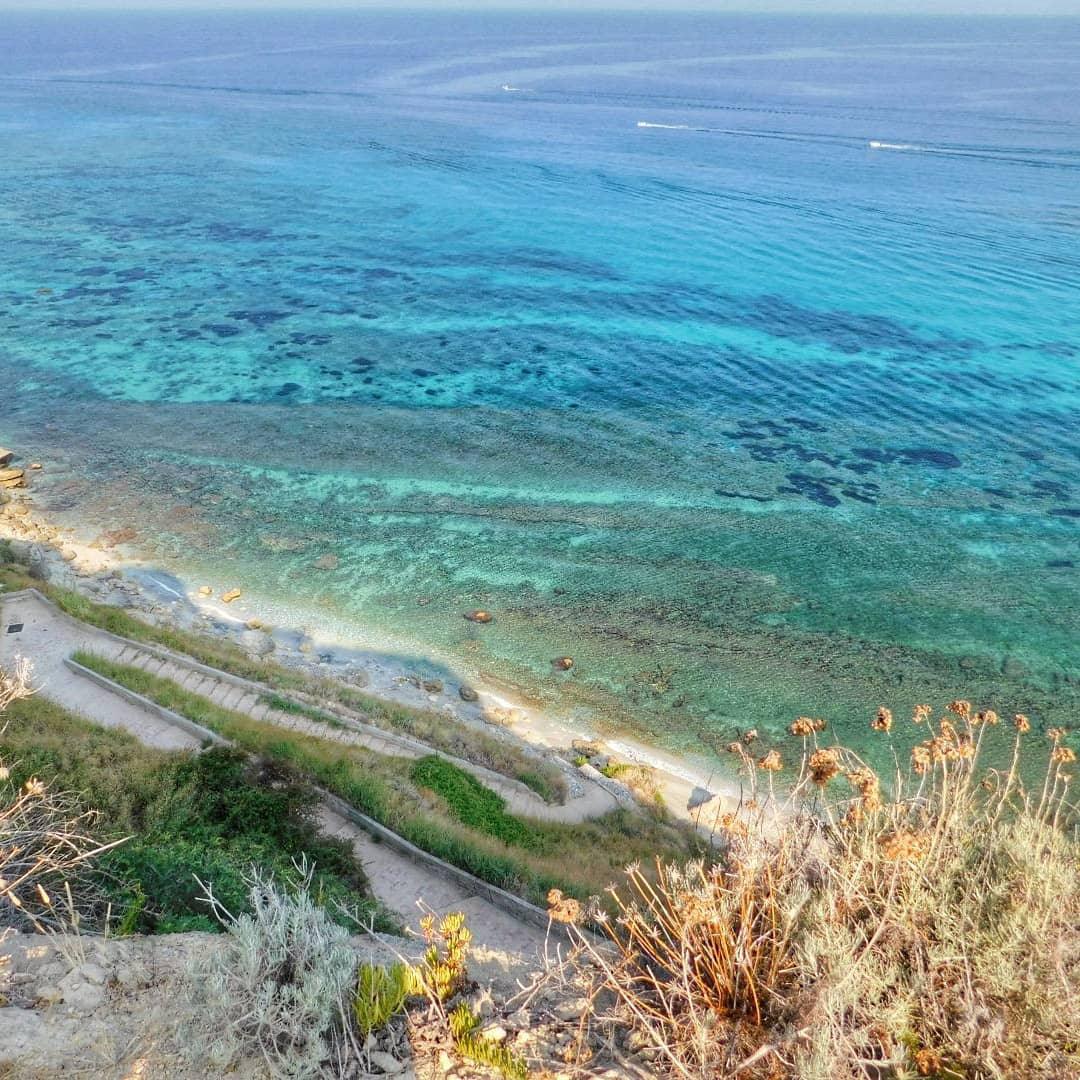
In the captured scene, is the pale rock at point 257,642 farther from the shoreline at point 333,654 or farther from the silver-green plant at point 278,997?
the silver-green plant at point 278,997

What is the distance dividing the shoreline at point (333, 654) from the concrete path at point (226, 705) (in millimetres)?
2498

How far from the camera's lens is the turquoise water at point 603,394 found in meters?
20.8

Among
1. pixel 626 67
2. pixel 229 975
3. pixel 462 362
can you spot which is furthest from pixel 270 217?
pixel 626 67

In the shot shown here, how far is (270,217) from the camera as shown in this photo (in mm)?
52906

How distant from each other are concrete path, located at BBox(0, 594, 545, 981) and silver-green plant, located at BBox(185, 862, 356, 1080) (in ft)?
3.94

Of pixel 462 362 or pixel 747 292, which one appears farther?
pixel 747 292

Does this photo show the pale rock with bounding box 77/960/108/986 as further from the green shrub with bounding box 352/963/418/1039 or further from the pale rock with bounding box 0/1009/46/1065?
the green shrub with bounding box 352/963/418/1039

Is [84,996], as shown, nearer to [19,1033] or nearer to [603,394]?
[19,1033]

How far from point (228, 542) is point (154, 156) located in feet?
185

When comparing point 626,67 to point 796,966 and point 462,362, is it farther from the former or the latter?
point 796,966

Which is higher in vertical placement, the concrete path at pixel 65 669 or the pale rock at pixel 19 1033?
the pale rock at pixel 19 1033

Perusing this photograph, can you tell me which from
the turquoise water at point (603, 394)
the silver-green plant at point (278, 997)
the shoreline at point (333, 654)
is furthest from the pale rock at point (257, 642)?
the silver-green plant at point (278, 997)

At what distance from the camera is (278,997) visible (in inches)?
279

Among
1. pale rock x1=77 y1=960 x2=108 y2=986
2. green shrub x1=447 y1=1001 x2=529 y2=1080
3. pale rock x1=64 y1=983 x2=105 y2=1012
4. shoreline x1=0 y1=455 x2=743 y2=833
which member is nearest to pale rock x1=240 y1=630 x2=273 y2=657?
shoreline x1=0 y1=455 x2=743 y2=833
